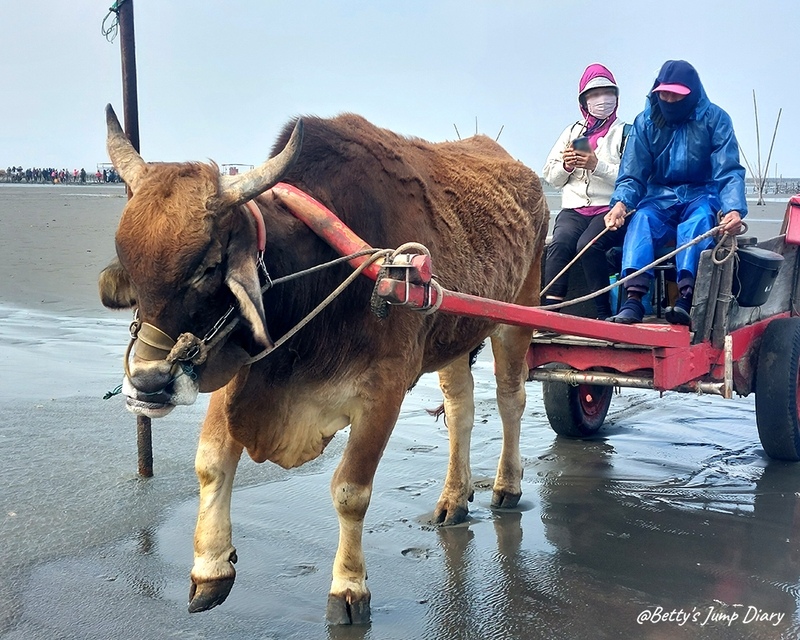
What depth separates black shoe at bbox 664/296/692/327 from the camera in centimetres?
521

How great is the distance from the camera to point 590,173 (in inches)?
243

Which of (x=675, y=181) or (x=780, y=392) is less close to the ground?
(x=675, y=181)

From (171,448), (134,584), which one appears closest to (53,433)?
(171,448)

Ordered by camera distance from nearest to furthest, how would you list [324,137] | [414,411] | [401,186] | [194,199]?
[194,199] < [324,137] < [401,186] < [414,411]

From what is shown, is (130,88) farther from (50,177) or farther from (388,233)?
(50,177)

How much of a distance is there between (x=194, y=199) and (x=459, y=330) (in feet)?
5.99

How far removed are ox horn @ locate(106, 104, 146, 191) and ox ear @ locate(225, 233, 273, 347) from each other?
0.44 meters

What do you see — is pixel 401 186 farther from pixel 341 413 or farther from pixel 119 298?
pixel 119 298

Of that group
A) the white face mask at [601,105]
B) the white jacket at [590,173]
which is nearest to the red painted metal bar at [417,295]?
the white jacket at [590,173]

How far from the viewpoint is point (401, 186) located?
4.15m

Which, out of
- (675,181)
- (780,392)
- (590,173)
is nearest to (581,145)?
(590,173)

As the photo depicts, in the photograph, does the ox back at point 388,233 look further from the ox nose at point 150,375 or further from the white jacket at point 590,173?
the white jacket at point 590,173

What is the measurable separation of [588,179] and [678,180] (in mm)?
698

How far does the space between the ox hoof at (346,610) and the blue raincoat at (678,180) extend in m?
2.90
